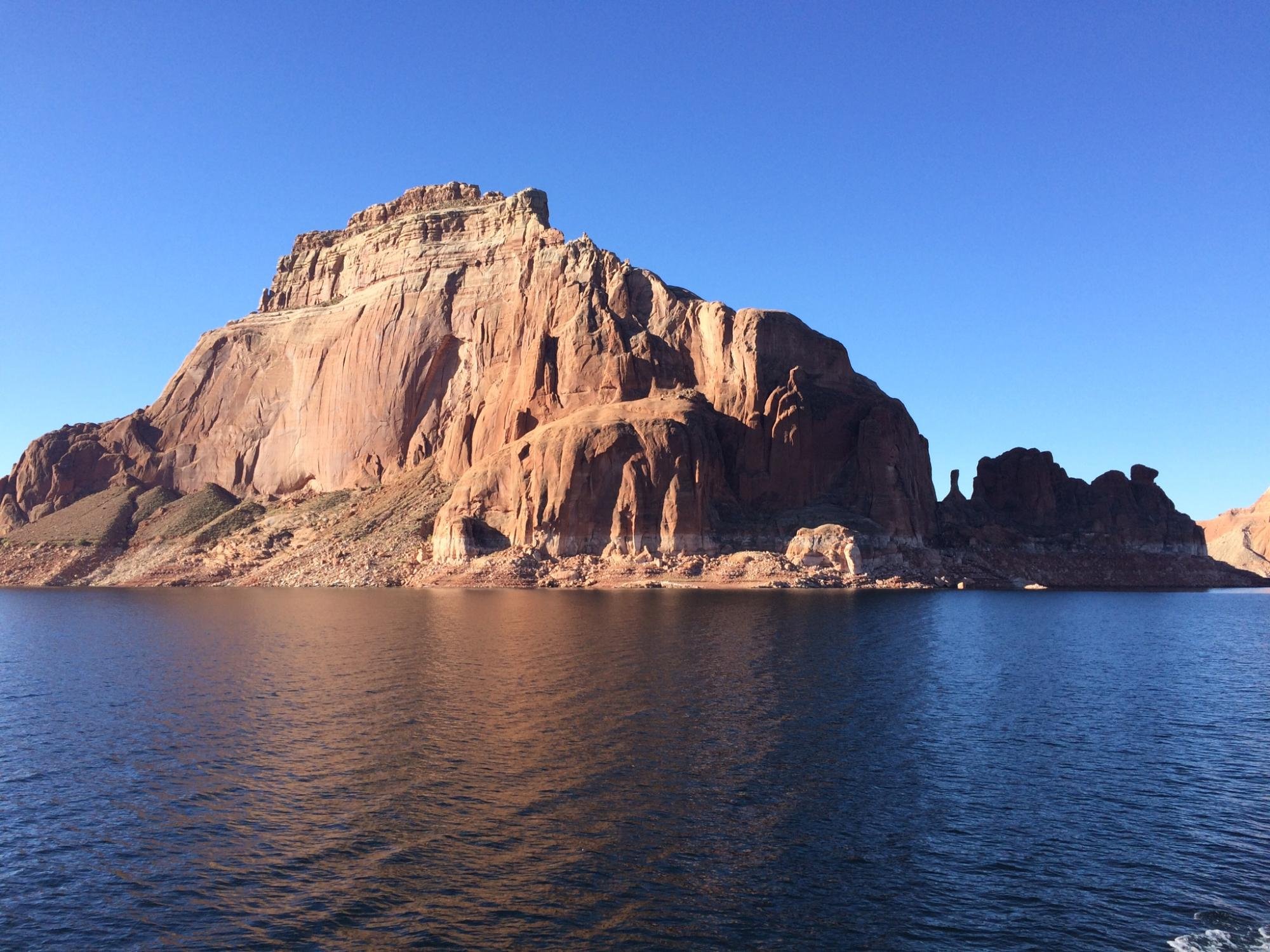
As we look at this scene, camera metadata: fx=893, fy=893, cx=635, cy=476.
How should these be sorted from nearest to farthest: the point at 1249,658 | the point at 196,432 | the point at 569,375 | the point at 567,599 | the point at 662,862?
the point at 662,862 → the point at 1249,658 → the point at 567,599 → the point at 569,375 → the point at 196,432

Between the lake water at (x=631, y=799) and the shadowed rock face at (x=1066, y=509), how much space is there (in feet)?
307

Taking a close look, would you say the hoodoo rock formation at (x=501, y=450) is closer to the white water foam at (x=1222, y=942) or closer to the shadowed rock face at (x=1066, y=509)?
the shadowed rock face at (x=1066, y=509)

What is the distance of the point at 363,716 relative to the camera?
1325 inches

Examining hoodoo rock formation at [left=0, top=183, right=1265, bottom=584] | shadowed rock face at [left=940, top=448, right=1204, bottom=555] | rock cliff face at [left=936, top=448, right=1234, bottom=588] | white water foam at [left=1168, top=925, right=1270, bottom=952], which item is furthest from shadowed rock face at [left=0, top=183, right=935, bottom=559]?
white water foam at [left=1168, top=925, right=1270, bottom=952]

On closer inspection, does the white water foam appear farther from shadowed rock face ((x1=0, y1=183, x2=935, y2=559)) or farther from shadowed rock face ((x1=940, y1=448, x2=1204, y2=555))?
shadowed rock face ((x1=940, y1=448, x2=1204, y2=555))

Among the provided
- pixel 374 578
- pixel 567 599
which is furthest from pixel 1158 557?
pixel 374 578

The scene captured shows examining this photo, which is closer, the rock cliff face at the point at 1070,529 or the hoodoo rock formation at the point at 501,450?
the hoodoo rock formation at the point at 501,450

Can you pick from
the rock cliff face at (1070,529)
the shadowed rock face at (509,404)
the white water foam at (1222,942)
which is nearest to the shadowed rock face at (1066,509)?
the rock cliff face at (1070,529)

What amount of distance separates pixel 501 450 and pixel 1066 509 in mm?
91860

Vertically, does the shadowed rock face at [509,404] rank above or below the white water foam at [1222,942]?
above

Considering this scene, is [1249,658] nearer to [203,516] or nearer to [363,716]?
[363,716]

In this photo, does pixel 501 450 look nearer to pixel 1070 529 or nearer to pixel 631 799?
pixel 1070 529

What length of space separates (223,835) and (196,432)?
165 meters

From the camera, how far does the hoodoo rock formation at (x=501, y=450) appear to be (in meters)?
106
